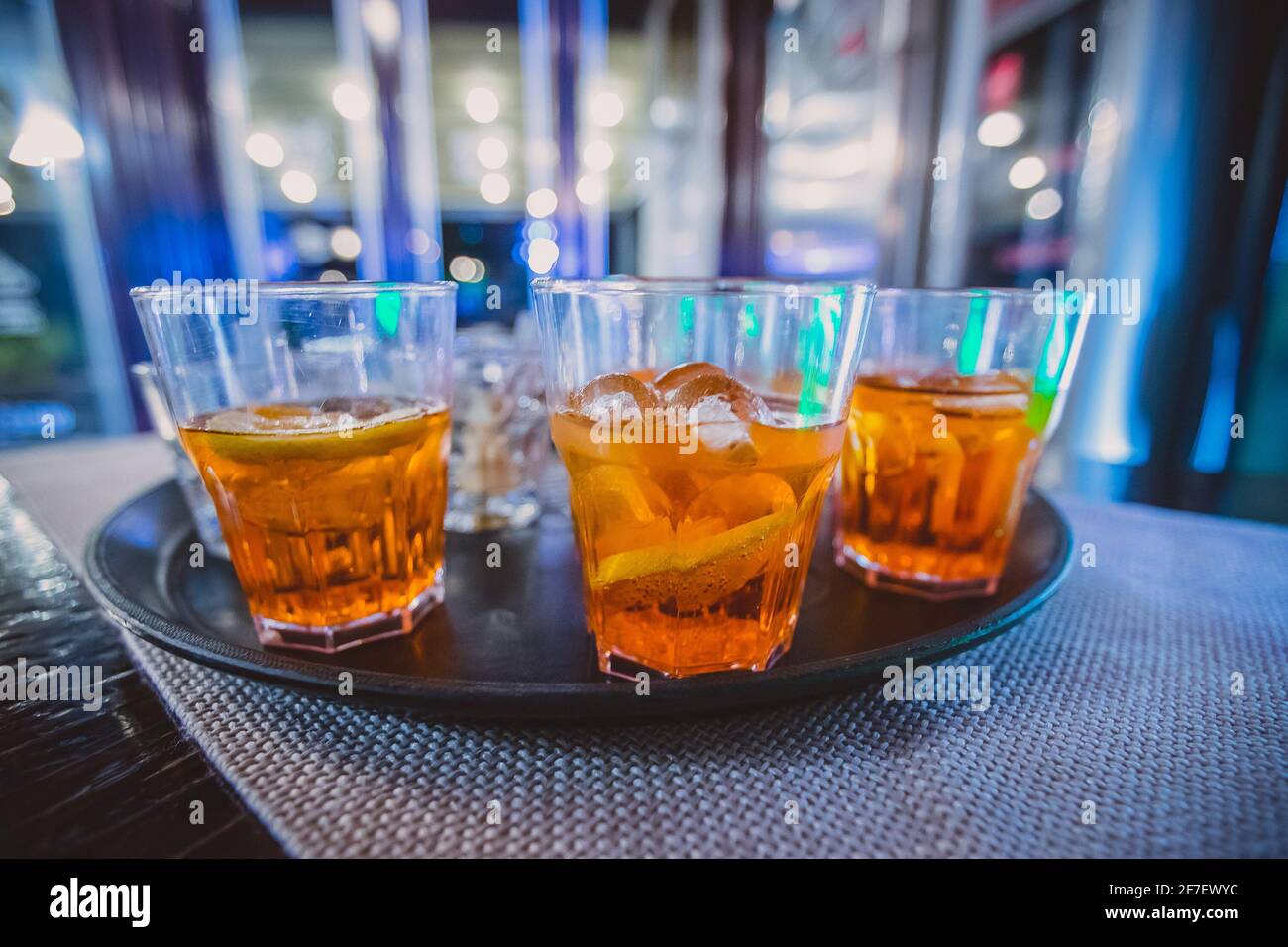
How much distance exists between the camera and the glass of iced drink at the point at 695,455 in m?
0.51

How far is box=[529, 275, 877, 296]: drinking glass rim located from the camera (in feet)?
1.64

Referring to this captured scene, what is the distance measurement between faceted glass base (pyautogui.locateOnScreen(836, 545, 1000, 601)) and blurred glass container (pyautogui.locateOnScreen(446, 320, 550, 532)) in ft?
1.46

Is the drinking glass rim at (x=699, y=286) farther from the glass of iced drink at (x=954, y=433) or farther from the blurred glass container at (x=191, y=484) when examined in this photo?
the blurred glass container at (x=191, y=484)

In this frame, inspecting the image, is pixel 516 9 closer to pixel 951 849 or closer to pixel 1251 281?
pixel 1251 281

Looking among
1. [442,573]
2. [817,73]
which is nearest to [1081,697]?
[442,573]

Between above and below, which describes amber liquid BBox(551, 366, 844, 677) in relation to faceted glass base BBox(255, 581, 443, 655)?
above

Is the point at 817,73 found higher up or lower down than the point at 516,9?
lower down

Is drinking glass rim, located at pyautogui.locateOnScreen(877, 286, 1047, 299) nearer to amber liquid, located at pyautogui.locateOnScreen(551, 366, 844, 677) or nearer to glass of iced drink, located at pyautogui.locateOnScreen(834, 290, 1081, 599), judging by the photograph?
glass of iced drink, located at pyautogui.locateOnScreen(834, 290, 1081, 599)

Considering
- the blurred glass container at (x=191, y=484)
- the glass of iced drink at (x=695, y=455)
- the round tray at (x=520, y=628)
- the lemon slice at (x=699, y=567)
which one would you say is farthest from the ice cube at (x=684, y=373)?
the blurred glass container at (x=191, y=484)

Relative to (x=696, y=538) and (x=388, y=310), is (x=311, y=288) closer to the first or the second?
(x=388, y=310)

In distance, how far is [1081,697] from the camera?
506mm

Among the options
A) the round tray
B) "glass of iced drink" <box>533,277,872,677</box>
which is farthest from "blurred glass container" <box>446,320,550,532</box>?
"glass of iced drink" <box>533,277,872,677</box>
